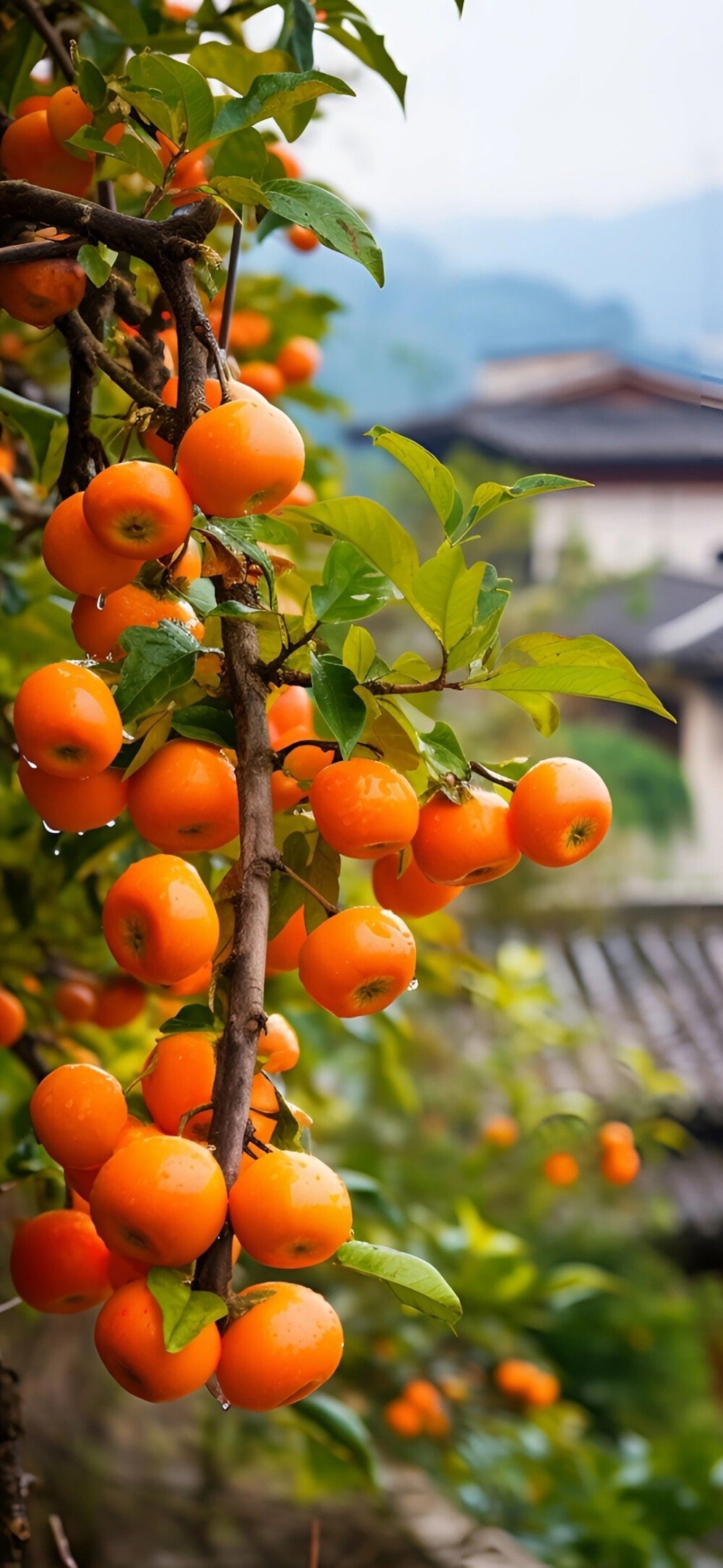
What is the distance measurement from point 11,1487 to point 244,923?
26cm

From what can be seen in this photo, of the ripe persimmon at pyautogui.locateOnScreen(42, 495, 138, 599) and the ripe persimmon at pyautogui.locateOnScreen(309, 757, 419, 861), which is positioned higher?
the ripe persimmon at pyautogui.locateOnScreen(42, 495, 138, 599)

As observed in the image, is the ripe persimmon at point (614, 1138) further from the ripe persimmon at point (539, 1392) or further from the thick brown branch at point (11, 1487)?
the thick brown branch at point (11, 1487)

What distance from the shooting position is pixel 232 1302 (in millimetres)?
244

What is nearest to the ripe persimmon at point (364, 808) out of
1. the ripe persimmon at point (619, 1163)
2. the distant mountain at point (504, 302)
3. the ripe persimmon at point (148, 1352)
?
the ripe persimmon at point (148, 1352)

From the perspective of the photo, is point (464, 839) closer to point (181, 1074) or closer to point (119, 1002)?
point (181, 1074)

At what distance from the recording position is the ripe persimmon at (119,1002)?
22.0 inches

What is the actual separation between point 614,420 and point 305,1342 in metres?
5.68

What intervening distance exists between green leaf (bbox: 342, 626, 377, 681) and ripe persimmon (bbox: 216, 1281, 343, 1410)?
0.14 meters

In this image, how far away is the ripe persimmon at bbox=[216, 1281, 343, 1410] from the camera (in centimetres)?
23

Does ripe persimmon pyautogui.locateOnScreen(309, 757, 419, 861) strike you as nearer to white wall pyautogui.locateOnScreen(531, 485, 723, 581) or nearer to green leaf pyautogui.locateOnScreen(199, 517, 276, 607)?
green leaf pyautogui.locateOnScreen(199, 517, 276, 607)

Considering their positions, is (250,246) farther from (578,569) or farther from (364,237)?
(578,569)

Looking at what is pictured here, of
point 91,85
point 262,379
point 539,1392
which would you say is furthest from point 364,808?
point 539,1392

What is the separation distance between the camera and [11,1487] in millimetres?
395

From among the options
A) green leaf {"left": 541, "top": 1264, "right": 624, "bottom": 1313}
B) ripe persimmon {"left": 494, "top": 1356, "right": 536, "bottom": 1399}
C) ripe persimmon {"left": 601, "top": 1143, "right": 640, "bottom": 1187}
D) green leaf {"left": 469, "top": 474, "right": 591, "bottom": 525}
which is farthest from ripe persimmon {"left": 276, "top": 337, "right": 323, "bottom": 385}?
ripe persimmon {"left": 494, "top": 1356, "right": 536, "bottom": 1399}
